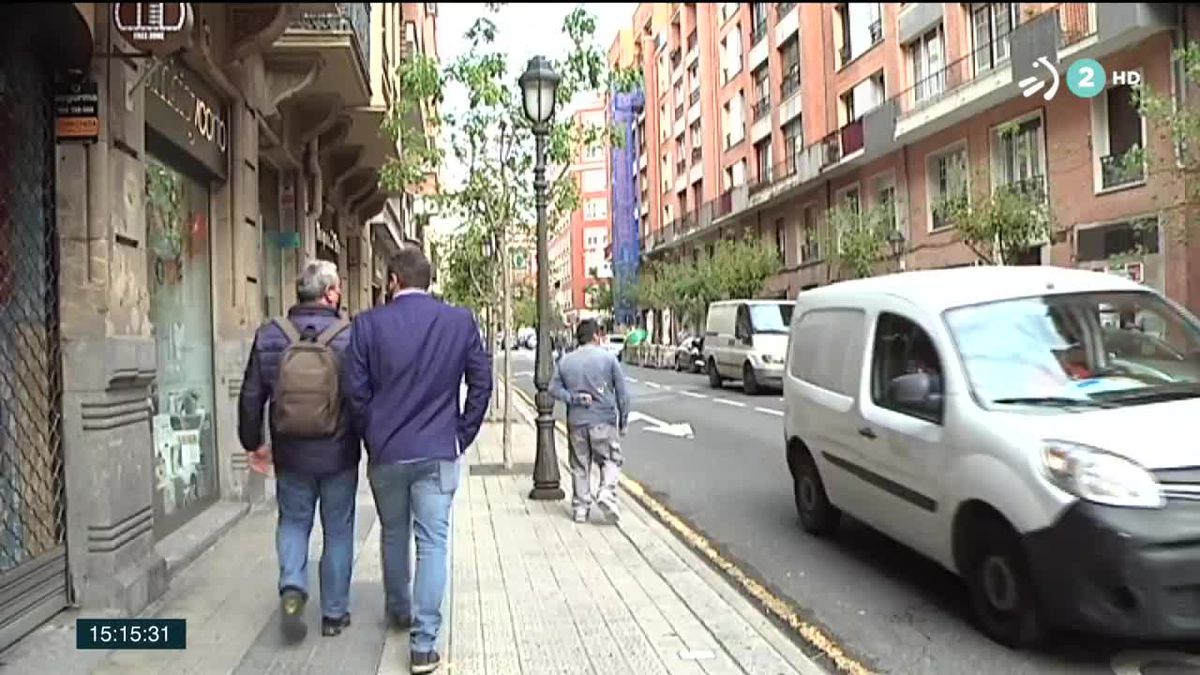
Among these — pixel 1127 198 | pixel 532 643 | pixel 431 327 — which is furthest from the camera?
pixel 1127 198

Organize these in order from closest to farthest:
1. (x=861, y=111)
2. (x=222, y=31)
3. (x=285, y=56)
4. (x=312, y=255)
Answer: (x=222, y=31) → (x=285, y=56) → (x=312, y=255) → (x=861, y=111)

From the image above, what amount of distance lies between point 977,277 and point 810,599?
7.29 feet

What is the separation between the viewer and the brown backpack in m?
5.21

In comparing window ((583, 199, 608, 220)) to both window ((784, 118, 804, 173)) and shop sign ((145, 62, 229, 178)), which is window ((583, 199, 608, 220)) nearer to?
window ((784, 118, 804, 173))

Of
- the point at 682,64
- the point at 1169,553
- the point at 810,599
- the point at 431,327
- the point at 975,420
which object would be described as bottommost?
the point at 810,599

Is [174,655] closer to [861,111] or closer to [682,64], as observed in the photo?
[861,111]

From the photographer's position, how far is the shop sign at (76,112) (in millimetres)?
5922

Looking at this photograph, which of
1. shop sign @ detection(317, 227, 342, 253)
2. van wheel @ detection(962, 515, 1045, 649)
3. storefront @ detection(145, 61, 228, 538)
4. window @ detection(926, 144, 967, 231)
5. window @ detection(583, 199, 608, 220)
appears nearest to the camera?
van wheel @ detection(962, 515, 1045, 649)

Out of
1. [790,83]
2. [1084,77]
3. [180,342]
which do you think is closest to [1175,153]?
[1084,77]

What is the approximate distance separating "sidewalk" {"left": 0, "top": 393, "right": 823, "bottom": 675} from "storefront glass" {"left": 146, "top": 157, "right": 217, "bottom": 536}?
0.56 metres

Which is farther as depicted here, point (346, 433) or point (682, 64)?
point (682, 64)

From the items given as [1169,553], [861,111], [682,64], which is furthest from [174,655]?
[682,64]

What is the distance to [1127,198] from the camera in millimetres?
23234
